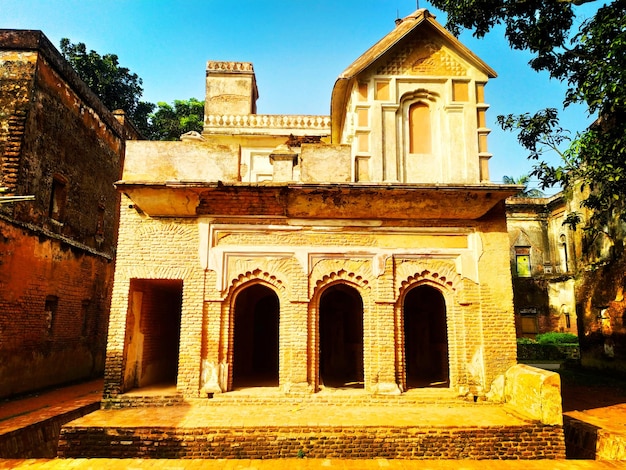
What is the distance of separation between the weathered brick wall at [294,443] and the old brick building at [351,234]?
1698 millimetres

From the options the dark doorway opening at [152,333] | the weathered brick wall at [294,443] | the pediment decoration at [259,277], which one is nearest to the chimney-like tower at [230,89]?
the dark doorway opening at [152,333]

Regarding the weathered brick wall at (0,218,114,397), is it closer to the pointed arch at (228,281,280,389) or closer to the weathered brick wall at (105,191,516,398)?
the weathered brick wall at (105,191,516,398)

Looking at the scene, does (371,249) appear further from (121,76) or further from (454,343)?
(121,76)

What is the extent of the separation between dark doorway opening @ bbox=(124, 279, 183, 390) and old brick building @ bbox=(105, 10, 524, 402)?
2.0 inches

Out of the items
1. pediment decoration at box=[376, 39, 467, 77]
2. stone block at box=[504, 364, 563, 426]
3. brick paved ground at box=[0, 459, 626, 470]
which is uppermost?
pediment decoration at box=[376, 39, 467, 77]

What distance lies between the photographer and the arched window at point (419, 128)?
10188mm

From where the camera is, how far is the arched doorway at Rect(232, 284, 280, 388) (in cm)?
1238

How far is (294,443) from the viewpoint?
7000 millimetres

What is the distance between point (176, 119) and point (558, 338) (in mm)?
27890

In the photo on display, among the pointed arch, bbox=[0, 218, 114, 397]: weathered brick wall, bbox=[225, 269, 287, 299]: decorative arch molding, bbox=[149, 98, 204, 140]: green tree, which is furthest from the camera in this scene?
bbox=[149, 98, 204, 140]: green tree

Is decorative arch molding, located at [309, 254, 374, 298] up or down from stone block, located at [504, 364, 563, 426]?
up

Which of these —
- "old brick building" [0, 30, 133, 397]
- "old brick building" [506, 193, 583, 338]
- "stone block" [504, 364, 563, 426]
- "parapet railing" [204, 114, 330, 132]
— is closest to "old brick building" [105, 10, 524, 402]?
"stone block" [504, 364, 563, 426]

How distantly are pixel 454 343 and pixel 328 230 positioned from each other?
355cm

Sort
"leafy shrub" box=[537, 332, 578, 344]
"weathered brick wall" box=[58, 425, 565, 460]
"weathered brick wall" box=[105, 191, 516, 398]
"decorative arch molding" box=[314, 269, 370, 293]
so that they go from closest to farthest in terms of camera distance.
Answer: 1. "weathered brick wall" box=[58, 425, 565, 460]
2. "weathered brick wall" box=[105, 191, 516, 398]
3. "decorative arch molding" box=[314, 269, 370, 293]
4. "leafy shrub" box=[537, 332, 578, 344]
